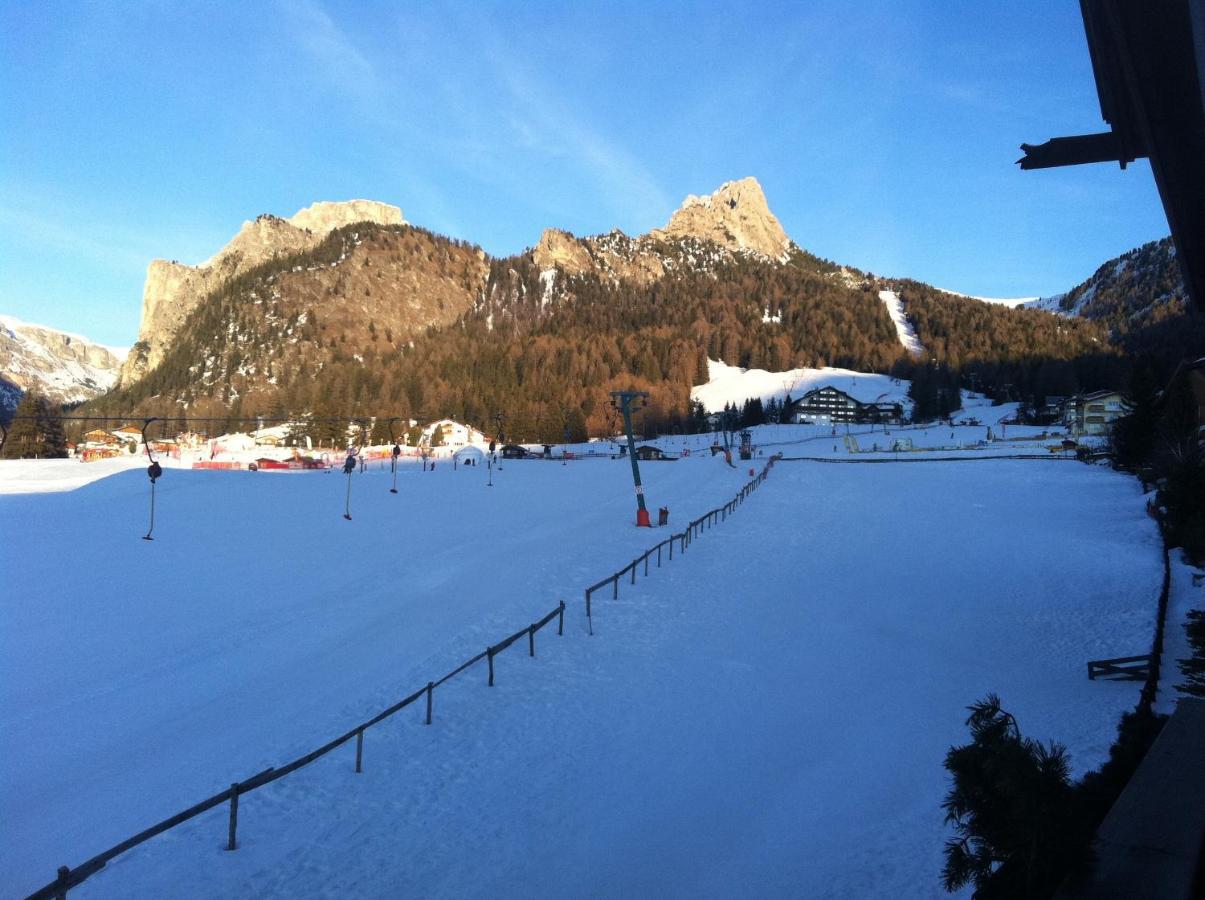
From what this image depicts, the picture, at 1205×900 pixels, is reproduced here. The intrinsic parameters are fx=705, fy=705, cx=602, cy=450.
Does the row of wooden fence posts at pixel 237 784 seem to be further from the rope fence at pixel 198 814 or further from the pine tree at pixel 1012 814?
the pine tree at pixel 1012 814

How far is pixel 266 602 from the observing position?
18688mm

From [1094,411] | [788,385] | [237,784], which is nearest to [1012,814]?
[237,784]

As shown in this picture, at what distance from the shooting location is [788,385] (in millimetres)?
168250

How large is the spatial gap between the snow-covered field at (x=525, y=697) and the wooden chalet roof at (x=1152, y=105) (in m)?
6.85

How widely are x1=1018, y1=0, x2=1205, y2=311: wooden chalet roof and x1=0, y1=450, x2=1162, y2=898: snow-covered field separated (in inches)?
270

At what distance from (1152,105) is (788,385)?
17035 cm

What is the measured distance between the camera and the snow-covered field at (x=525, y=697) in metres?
7.92

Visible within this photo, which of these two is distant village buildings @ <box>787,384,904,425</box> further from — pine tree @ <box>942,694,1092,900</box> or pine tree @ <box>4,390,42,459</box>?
A: pine tree @ <box>942,694,1092,900</box>

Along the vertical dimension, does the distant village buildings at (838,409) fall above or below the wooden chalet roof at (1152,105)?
above

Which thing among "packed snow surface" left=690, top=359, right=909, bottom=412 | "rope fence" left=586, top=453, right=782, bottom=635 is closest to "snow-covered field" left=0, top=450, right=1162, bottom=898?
"rope fence" left=586, top=453, right=782, bottom=635

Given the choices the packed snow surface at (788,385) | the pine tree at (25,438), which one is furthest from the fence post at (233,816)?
the packed snow surface at (788,385)

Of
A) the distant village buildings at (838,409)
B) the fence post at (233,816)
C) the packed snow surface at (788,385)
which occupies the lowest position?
the fence post at (233,816)

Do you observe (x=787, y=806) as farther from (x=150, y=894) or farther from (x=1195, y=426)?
(x=1195, y=426)

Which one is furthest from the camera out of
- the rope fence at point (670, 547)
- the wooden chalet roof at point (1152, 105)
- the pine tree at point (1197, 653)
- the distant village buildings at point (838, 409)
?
the distant village buildings at point (838, 409)
